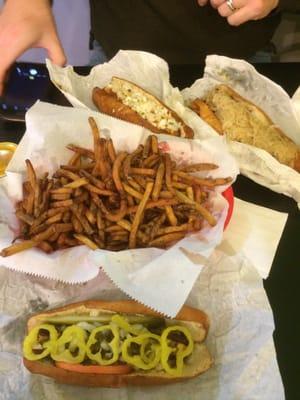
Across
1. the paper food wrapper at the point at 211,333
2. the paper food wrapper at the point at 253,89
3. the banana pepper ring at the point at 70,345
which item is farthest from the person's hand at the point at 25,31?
the banana pepper ring at the point at 70,345

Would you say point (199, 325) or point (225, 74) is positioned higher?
point (225, 74)

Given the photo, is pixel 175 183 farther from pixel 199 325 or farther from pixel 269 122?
pixel 269 122

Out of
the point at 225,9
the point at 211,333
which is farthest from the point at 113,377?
the point at 225,9

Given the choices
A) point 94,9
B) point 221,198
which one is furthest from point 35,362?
point 94,9

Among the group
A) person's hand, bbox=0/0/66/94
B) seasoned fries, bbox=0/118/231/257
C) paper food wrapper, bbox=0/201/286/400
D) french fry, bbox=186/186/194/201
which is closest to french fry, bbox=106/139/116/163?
seasoned fries, bbox=0/118/231/257

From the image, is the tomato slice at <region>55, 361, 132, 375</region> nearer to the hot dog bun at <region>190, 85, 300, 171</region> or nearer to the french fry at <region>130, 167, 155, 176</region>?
the french fry at <region>130, 167, 155, 176</region>

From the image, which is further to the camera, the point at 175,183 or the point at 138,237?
the point at 175,183
